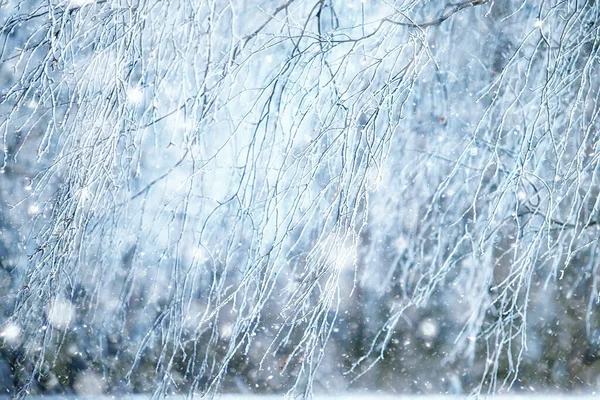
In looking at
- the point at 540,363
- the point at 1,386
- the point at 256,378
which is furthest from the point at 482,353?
the point at 1,386

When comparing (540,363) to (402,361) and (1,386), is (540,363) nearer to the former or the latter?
(402,361)

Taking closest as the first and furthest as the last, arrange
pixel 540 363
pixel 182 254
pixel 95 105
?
1. pixel 95 105
2. pixel 182 254
3. pixel 540 363

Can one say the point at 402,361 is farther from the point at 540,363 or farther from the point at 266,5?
the point at 266,5

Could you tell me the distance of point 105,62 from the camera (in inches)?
58.6

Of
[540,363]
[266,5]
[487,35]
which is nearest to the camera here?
[266,5]

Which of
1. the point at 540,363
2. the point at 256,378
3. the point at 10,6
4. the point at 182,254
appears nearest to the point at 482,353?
the point at 540,363

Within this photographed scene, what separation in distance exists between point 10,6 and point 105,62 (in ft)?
5.24

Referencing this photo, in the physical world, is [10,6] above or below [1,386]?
above

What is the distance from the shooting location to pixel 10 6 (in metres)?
2.74

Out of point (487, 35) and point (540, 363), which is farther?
point (540, 363)

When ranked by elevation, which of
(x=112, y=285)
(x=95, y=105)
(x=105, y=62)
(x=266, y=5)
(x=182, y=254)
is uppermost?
(x=266, y=5)

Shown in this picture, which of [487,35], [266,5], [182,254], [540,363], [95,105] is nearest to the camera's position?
[95,105]

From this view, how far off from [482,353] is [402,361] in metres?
0.45

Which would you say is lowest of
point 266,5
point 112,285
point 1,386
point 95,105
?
point 1,386
